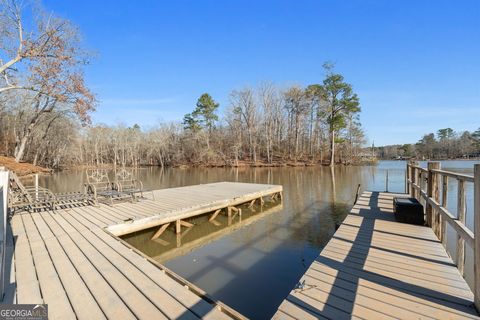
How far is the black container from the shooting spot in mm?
5273

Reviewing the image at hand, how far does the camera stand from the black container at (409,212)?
527 centimetres

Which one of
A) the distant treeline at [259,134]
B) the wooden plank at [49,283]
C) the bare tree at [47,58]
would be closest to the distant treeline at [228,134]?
the distant treeline at [259,134]

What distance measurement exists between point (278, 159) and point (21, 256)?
120 ft

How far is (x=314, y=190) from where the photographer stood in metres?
14.2

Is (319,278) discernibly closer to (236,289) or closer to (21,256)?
(236,289)

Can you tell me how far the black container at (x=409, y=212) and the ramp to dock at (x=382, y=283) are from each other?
29.3 inches

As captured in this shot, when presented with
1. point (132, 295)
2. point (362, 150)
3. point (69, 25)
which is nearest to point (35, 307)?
point (132, 295)

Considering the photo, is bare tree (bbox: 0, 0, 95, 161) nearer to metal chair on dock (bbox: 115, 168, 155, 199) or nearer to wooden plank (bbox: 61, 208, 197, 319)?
metal chair on dock (bbox: 115, 168, 155, 199)

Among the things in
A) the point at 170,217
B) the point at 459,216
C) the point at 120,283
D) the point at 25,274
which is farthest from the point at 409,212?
the point at 25,274

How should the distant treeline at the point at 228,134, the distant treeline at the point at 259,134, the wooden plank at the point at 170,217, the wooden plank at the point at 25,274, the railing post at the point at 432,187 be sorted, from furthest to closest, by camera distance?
the distant treeline at the point at 259,134 < the distant treeline at the point at 228,134 < the wooden plank at the point at 170,217 < the railing post at the point at 432,187 < the wooden plank at the point at 25,274

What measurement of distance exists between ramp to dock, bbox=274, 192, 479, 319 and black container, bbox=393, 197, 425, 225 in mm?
745

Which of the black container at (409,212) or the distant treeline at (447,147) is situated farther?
the distant treeline at (447,147)

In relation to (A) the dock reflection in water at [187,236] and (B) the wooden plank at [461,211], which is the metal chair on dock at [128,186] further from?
(B) the wooden plank at [461,211]

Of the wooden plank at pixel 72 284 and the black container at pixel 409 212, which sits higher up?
the black container at pixel 409 212
